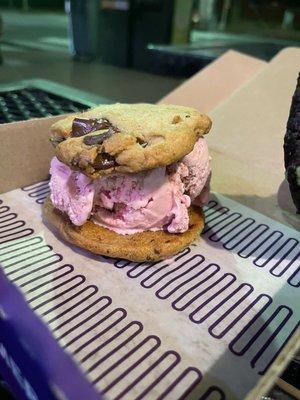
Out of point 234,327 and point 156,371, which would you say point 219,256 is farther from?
point 156,371

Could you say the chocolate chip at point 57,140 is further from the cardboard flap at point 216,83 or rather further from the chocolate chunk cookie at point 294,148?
the cardboard flap at point 216,83

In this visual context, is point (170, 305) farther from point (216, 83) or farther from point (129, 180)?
point (216, 83)

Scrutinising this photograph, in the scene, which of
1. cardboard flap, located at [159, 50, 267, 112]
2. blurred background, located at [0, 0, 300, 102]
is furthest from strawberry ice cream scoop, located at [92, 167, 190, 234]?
blurred background, located at [0, 0, 300, 102]

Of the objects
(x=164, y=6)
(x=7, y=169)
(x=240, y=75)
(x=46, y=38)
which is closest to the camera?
(x=7, y=169)

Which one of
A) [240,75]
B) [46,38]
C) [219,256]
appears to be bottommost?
[46,38]

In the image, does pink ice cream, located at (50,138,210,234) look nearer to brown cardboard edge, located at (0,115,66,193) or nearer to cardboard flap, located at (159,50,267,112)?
brown cardboard edge, located at (0,115,66,193)

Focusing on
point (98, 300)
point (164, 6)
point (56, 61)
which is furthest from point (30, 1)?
point (98, 300)
